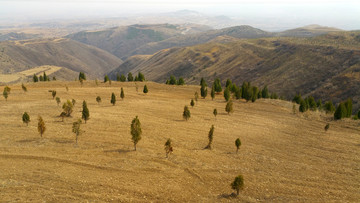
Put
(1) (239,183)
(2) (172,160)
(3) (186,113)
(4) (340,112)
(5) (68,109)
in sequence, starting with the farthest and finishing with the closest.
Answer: (4) (340,112) < (3) (186,113) < (5) (68,109) < (2) (172,160) < (1) (239,183)

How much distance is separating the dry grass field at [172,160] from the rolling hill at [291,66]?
57879 mm

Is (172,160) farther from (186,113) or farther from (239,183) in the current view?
(186,113)

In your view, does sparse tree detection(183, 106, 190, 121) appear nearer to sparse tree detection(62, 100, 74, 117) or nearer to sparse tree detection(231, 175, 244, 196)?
sparse tree detection(62, 100, 74, 117)

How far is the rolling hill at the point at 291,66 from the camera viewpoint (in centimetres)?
9844

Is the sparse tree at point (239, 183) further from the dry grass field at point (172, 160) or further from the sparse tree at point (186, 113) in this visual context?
the sparse tree at point (186, 113)

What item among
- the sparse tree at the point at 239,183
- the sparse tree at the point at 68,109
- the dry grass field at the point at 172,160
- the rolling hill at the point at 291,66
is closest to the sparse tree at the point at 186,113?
the dry grass field at the point at 172,160

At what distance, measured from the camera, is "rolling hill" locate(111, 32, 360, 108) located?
9844 centimetres

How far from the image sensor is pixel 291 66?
126 metres

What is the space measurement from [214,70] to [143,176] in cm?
15131

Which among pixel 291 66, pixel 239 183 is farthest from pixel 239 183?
pixel 291 66

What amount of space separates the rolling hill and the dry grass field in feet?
190

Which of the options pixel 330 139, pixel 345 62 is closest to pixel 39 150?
pixel 330 139

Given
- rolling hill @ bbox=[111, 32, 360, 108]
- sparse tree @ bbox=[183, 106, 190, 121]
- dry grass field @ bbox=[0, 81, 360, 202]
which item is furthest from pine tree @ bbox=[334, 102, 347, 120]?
rolling hill @ bbox=[111, 32, 360, 108]

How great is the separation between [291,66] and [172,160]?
121366mm
